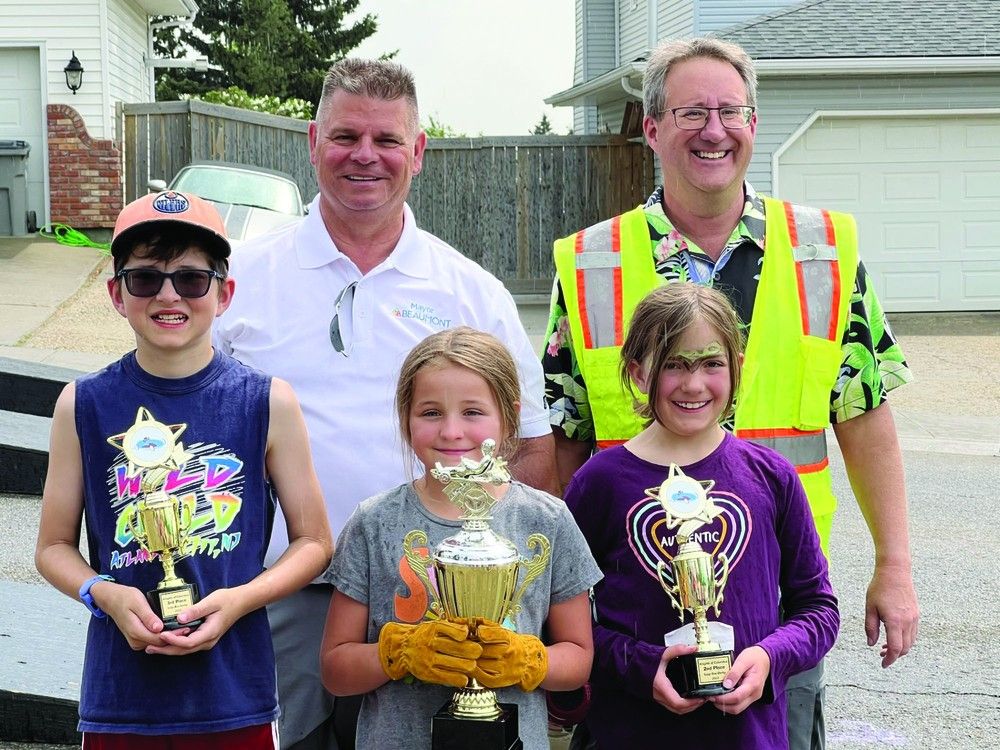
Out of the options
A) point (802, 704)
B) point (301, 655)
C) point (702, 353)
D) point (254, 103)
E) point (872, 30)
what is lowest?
point (802, 704)

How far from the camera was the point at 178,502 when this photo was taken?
8.38 feet

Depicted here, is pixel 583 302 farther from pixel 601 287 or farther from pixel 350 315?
pixel 350 315

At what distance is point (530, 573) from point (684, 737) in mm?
543

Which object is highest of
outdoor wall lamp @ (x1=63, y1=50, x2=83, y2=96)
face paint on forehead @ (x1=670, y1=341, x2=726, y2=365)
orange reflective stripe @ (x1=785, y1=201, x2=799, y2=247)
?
outdoor wall lamp @ (x1=63, y1=50, x2=83, y2=96)

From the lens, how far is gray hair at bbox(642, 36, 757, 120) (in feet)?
10.5

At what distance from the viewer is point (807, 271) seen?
10.5 ft

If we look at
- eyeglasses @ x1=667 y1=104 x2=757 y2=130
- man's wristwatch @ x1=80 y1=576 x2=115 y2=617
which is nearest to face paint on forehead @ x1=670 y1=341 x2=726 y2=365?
eyeglasses @ x1=667 y1=104 x2=757 y2=130

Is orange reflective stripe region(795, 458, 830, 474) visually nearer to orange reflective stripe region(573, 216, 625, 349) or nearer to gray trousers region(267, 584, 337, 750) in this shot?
orange reflective stripe region(573, 216, 625, 349)

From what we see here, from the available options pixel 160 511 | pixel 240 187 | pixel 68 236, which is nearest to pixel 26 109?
pixel 68 236

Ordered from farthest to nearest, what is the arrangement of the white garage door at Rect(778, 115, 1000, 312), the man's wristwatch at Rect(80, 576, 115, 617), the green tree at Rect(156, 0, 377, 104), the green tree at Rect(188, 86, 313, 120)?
the green tree at Rect(156, 0, 377, 104) < the green tree at Rect(188, 86, 313, 120) < the white garage door at Rect(778, 115, 1000, 312) < the man's wristwatch at Rect(80, 576, 115, 617)

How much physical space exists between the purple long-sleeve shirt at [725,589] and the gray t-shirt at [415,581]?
140 mm

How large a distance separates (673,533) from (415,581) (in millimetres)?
577

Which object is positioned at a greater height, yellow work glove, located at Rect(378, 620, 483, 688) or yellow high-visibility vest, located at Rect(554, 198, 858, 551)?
yellow high-visibility vest, located at Rect(554, 198, 858, 551)

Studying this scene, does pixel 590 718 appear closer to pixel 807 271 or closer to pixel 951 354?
pixel 807 271
